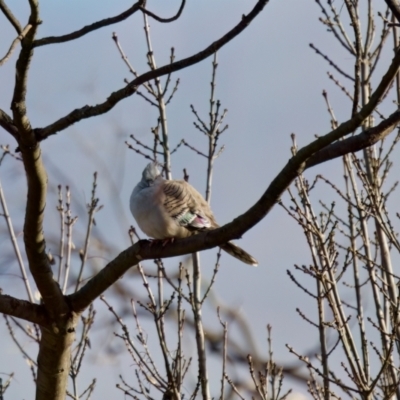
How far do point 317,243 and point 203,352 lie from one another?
3.85 feet

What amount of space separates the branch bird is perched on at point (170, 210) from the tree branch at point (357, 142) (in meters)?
1.84

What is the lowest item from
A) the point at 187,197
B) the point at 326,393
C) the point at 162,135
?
the point at 326,393

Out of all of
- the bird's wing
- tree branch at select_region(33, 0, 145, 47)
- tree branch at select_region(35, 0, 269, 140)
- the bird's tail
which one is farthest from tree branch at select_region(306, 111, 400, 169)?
the bird's wing

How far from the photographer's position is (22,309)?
136 inches

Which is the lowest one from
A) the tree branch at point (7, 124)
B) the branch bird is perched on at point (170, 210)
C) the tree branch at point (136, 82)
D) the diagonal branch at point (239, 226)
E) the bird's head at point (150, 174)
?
the diagonal branch at point (239, 226)

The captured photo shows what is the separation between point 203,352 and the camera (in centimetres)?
481

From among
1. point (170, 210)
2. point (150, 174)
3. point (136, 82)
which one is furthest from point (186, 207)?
point (136, 82)

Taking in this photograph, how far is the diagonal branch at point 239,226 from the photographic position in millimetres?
2572

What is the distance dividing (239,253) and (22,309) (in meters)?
1.58

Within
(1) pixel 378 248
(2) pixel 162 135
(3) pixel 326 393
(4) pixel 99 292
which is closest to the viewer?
(4) pixel 99 292

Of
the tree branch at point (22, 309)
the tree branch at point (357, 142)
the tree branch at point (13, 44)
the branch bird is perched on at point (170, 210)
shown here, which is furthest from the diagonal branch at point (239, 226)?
the branch bird is perched on at point (170, 210)

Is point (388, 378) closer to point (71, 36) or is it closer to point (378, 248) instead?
point (378, 248)

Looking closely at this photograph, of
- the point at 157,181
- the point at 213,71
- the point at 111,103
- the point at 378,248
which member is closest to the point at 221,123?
the point at 213,71

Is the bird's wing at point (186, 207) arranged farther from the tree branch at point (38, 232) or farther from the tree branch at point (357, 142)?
the tree branch at point (357, 142)
